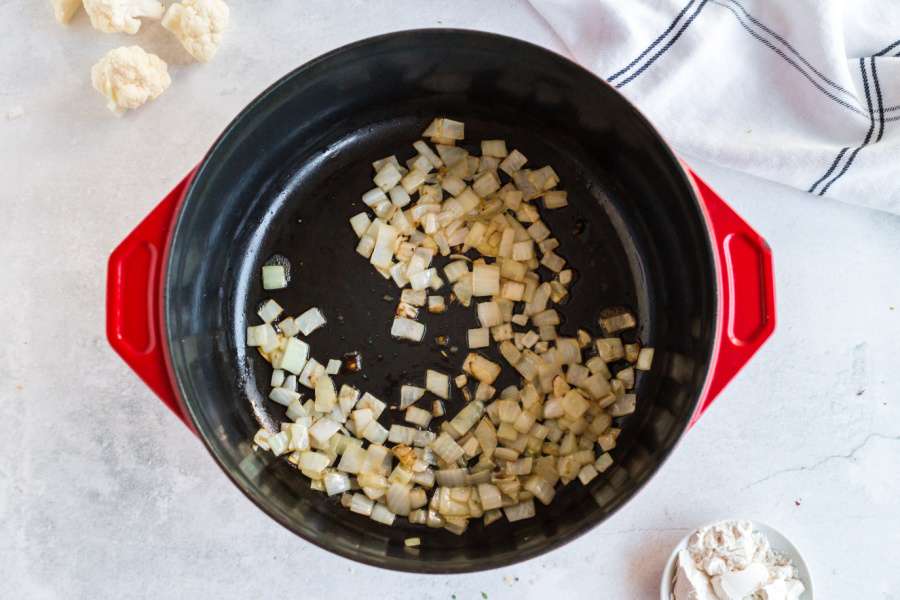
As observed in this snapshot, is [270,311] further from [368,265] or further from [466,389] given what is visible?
[466,389]

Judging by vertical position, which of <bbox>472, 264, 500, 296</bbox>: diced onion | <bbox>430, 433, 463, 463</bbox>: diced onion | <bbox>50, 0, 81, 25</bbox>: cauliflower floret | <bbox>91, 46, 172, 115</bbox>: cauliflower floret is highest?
<bbox>50, 0, 81, 25</bbox>: cauliflower floret

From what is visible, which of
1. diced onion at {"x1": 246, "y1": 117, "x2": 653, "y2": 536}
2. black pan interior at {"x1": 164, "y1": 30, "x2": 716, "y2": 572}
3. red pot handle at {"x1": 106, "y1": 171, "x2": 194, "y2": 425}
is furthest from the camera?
diced onion at {"x1": 246, "y1": 117, "x2": 653, "y2": 536}

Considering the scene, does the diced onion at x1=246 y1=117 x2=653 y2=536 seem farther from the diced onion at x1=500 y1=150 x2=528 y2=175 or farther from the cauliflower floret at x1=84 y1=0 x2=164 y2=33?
the cauliflower floret at x1=84 y1=0 x2=164 y2=33

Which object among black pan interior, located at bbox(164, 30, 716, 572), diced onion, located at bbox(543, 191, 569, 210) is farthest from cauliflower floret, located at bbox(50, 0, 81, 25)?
diced onion, located at bbox(543, 191, 569, 210)

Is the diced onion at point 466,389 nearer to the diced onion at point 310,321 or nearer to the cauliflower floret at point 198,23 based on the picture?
the diced onion at point 310,321

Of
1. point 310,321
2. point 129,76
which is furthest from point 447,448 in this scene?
point 129,76
